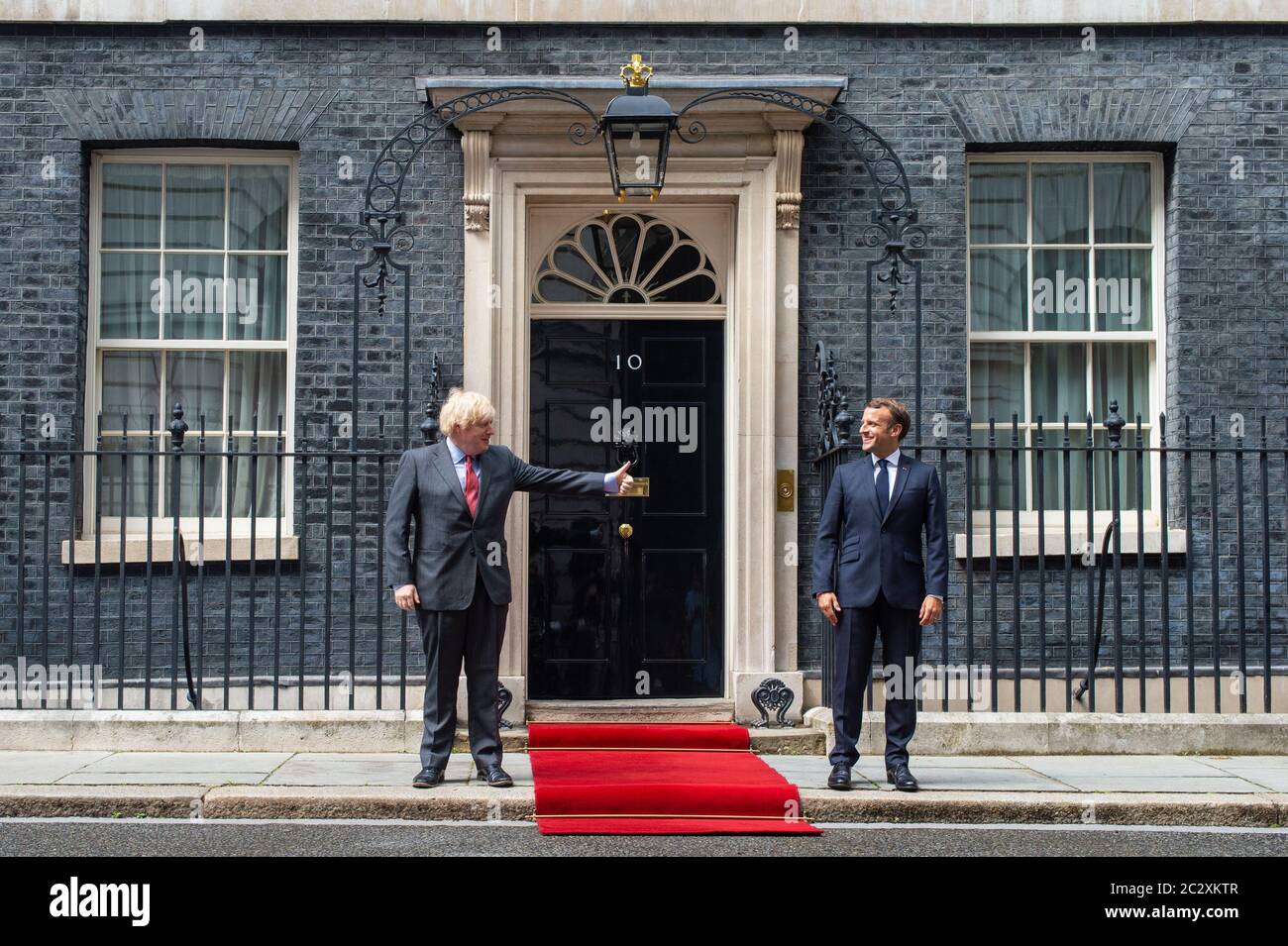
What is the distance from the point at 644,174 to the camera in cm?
884

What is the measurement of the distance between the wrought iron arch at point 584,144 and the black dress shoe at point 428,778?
2315 millimetres

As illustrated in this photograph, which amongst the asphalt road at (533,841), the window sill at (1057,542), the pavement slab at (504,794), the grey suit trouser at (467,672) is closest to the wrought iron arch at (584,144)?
the window sill at (1057,542)

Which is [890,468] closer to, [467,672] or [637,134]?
[467,672]

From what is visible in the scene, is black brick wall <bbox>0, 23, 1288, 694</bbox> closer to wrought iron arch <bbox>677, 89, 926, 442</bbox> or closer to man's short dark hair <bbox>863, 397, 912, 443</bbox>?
wrought iron arch <bbox>677, 89, 926, 442</bbox>

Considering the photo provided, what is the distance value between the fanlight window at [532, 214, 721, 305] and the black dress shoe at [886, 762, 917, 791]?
12.2 feet

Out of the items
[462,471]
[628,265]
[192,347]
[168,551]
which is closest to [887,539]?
[462,471]

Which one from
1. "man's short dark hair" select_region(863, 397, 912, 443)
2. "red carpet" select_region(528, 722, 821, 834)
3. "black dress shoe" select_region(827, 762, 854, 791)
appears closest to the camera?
"red carpet" select_region(528, 722, 821, 834)

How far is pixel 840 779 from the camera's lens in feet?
24.4

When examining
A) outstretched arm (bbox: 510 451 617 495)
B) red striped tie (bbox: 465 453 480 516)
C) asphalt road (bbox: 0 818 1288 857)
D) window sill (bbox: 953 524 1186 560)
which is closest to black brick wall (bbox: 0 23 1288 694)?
window sill (bbox: 953 524 1186 560)

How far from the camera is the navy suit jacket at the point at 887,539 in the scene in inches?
297

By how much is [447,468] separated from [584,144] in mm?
2823

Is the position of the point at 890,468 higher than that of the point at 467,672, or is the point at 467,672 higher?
the point at 890,468

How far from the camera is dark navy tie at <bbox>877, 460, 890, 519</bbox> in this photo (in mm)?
7602

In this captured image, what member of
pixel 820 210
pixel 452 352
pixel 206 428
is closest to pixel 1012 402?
pixel 820 210
